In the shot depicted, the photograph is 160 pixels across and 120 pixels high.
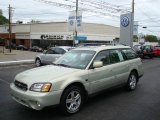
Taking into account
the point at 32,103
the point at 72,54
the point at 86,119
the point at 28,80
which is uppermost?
the point at 72,54

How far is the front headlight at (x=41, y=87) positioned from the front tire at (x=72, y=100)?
17.9 inches

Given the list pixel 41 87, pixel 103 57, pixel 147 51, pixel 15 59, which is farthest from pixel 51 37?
pixel 41 87

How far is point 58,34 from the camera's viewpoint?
2194 inches

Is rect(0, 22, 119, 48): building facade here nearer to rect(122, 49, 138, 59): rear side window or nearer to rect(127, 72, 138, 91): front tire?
rect(122, 49, 138, 59): rear side window

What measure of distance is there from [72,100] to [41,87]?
2.99 feet

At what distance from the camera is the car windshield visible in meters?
6.65

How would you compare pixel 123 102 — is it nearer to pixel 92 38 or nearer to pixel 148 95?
pixel 148 95

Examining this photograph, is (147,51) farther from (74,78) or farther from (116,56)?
(74,78)

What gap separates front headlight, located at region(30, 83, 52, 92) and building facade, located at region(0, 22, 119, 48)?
149ft

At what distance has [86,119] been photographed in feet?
18.3

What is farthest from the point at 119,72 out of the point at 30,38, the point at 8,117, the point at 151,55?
the point at 30,38

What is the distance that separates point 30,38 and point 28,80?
59.4 meters

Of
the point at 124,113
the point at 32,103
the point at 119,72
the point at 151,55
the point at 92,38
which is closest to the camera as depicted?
the point at 32,103

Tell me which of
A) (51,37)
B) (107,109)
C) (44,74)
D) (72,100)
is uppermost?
(51,37)
